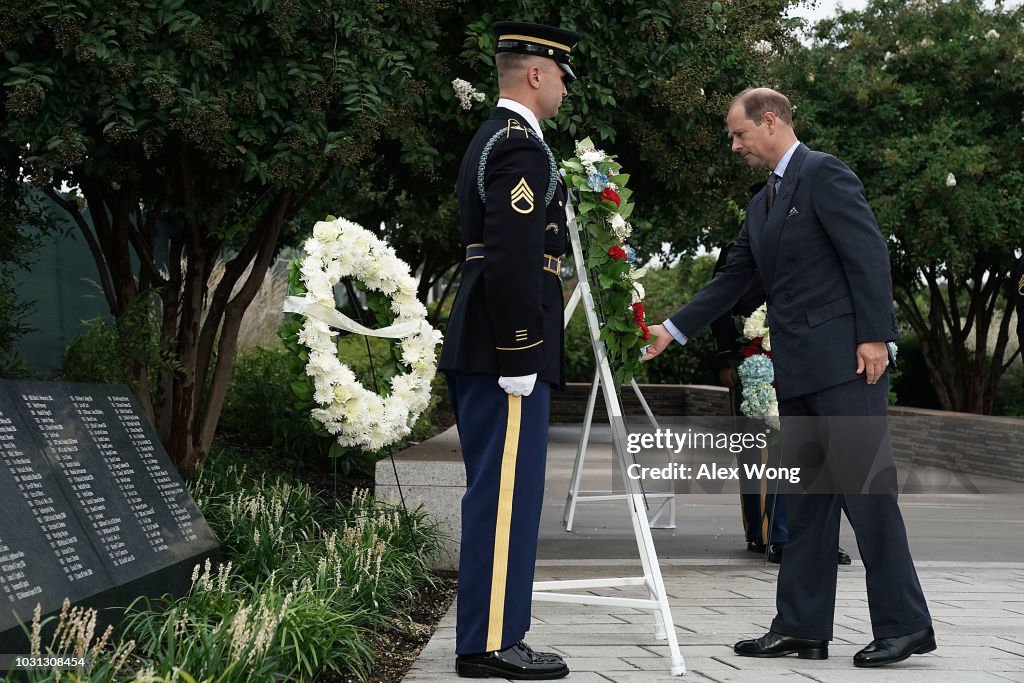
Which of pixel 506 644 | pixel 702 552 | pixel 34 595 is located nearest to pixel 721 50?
pixel 702 552

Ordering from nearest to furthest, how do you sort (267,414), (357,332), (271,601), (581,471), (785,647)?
(271,601) → (785,647) → (357,332) → (581,471) → (267,414)

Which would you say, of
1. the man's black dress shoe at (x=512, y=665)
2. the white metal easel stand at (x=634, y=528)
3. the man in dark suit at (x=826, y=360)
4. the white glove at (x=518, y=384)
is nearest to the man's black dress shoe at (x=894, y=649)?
the man in dark suit at (x=826, y=360)

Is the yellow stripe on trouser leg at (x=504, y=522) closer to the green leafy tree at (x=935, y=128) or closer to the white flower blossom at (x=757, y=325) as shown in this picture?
the white flower blossom at (x=757, y=325)

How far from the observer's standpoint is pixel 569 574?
6531 millimetres

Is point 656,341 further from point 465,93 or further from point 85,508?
point 465,93

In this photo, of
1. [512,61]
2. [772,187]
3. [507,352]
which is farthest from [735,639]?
[512,61]

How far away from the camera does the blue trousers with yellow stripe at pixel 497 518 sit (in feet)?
13.6

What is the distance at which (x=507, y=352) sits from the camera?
407 cm

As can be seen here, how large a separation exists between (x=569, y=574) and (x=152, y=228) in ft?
12.7

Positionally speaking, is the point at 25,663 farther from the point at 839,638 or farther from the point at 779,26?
the point at 779,26

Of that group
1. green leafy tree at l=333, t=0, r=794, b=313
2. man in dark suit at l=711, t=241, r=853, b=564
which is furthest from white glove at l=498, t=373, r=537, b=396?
green leafy tree at l=333, t=0, r=794, b=313

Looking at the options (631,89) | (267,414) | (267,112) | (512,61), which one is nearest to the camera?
(512,61)

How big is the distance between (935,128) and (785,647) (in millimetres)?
12004

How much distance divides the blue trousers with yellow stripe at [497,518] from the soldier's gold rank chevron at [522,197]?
62cm
